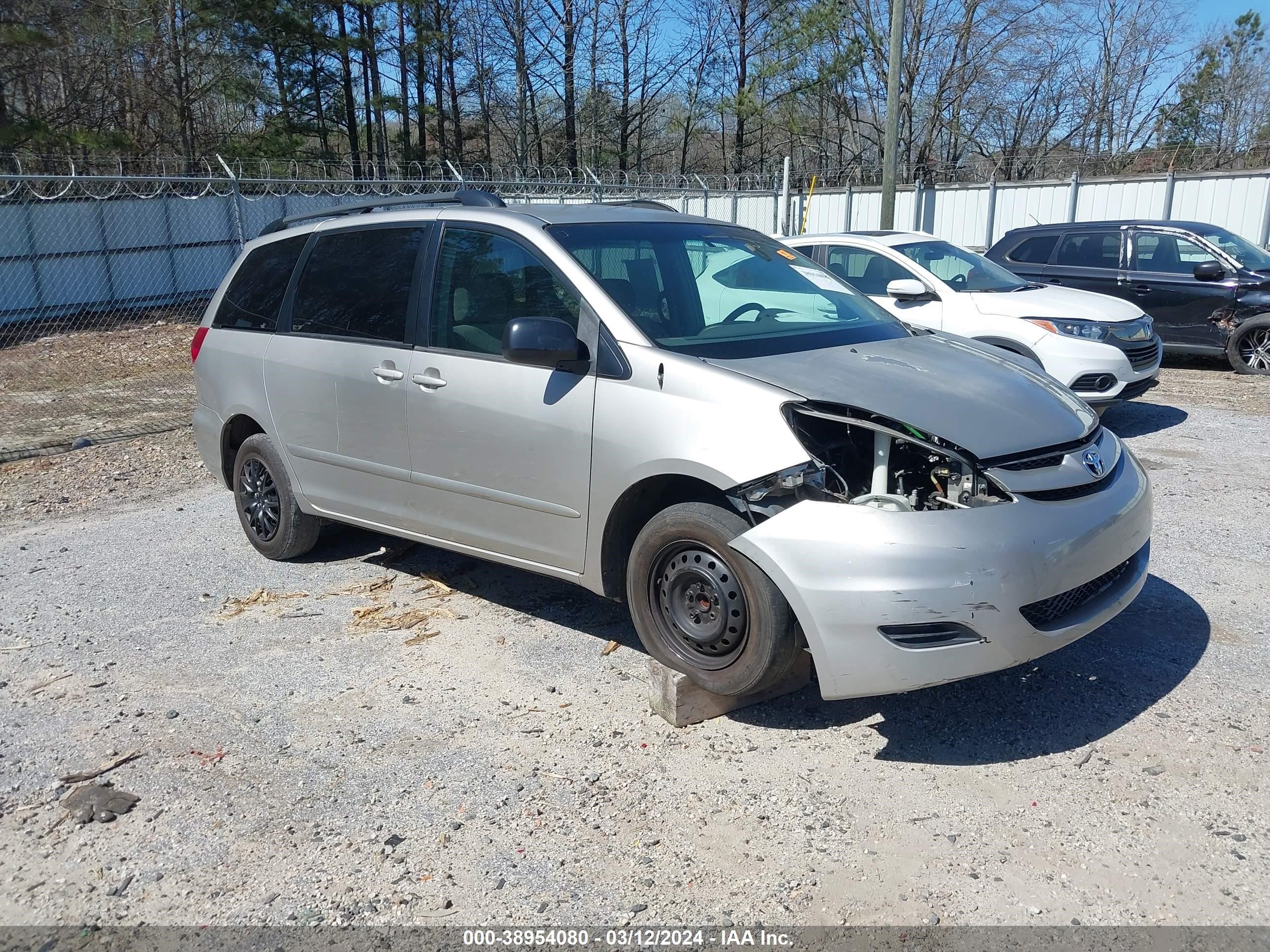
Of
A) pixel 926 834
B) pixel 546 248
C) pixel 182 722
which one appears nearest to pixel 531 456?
pixel 546 248

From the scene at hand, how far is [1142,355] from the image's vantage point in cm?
854

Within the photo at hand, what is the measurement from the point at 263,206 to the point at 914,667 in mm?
18948

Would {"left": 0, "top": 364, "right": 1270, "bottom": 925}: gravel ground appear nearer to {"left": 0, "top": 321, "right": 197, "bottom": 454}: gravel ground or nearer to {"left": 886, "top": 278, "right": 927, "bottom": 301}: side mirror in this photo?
{"left": 886, "top": 278, "right": 927, "bottom": 301}: side mirror

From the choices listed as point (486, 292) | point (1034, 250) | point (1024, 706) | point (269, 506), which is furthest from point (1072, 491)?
point (1034, 250)

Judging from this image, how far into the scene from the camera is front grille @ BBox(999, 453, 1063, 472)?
3.49 meters

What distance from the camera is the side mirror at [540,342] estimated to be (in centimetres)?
394

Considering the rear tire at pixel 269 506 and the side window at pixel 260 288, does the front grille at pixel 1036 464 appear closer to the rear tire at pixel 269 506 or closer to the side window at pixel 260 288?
the rear tire at pixel 269 506

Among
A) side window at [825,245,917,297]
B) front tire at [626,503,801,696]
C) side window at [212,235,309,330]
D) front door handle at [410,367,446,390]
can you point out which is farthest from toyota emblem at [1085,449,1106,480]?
side window at [825,245,917,297]

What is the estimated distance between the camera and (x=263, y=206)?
766 inches

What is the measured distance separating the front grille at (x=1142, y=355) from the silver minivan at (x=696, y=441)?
441 cm

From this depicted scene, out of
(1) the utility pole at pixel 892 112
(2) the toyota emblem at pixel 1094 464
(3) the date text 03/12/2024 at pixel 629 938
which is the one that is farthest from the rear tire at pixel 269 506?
(1) the utility pole at pixel 892 112

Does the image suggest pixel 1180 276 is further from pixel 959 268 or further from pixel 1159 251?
pixel 959 268

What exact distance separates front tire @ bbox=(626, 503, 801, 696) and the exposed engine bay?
183mm

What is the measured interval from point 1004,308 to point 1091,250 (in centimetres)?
390
